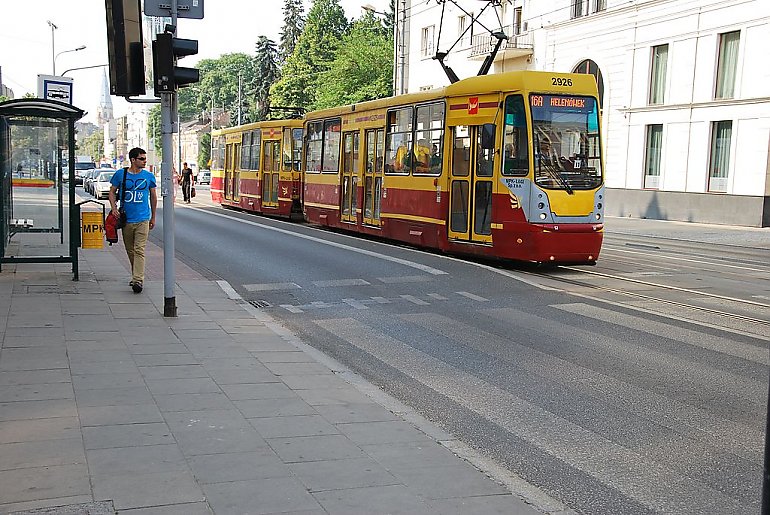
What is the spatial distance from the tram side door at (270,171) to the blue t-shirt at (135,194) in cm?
1719

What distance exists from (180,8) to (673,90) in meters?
26.7

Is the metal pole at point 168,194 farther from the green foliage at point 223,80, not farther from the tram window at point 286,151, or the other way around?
the green foliage at point 223,80

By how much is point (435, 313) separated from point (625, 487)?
5.74 meters

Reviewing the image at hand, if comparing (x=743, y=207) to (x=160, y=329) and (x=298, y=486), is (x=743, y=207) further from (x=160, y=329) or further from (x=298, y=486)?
(x=298, y=486)

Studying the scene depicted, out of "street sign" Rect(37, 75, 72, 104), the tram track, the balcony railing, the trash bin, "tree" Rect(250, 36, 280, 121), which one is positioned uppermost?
"tree" Rect(250, 36, 280, 121)

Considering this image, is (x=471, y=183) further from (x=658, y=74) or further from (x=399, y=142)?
(x=658, y=74)

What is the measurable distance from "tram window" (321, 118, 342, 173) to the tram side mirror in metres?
7.67

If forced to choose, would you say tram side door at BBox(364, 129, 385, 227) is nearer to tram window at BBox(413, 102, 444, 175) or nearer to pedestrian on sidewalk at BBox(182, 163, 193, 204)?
tram window at BBox(413, 102, 444, 175)

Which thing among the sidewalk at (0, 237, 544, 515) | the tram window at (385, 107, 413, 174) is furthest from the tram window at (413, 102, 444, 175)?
the sidewalk at (0, 237, 544, 515)

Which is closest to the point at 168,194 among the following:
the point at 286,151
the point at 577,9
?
the point at 286,151

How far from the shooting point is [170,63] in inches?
366

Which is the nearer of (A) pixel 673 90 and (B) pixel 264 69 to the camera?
(A) pixel 673 90

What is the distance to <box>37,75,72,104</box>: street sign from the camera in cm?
Result: 1862

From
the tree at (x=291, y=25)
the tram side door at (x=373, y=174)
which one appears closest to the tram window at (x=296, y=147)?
the tram side door at (x=373, y=174)
